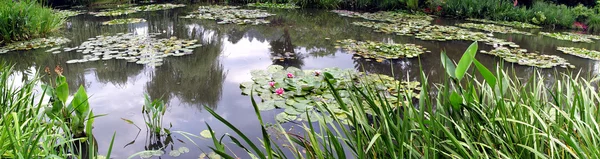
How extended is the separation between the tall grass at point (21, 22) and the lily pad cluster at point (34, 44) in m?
0.15

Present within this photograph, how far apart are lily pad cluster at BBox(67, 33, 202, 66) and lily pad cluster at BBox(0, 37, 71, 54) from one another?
414mm

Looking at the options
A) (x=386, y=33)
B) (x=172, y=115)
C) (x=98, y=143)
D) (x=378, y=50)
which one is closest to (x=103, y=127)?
(x=98, y=143)

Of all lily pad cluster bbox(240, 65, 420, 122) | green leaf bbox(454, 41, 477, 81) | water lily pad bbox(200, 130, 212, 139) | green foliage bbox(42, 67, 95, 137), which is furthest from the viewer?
lily pad cluster bbox(240, 65, 420, 122)

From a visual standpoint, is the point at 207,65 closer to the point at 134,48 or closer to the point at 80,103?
the point at 134,48

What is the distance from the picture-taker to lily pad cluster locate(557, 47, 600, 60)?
5.02 m

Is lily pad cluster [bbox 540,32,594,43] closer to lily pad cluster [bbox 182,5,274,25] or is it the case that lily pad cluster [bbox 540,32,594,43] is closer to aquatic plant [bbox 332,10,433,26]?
aquatic plant [bbox 332,10,433,26]

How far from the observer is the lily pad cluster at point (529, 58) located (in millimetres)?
4504

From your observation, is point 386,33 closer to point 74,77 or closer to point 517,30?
point 517,30

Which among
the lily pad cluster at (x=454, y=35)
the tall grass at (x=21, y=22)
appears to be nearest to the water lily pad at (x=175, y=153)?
the tall grass at (x=21, y=22)

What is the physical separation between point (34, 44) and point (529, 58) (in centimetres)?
661

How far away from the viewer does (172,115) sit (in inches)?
114

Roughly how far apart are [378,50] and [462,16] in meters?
4.89

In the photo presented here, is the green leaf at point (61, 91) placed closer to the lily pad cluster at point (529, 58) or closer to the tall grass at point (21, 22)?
the tall grass at point (21, 22)

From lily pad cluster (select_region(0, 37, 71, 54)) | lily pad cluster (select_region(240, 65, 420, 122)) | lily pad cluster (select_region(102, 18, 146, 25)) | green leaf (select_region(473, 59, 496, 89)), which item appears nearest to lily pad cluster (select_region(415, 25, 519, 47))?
lily pad cluster (select_region(240, 65, 420, 122))
